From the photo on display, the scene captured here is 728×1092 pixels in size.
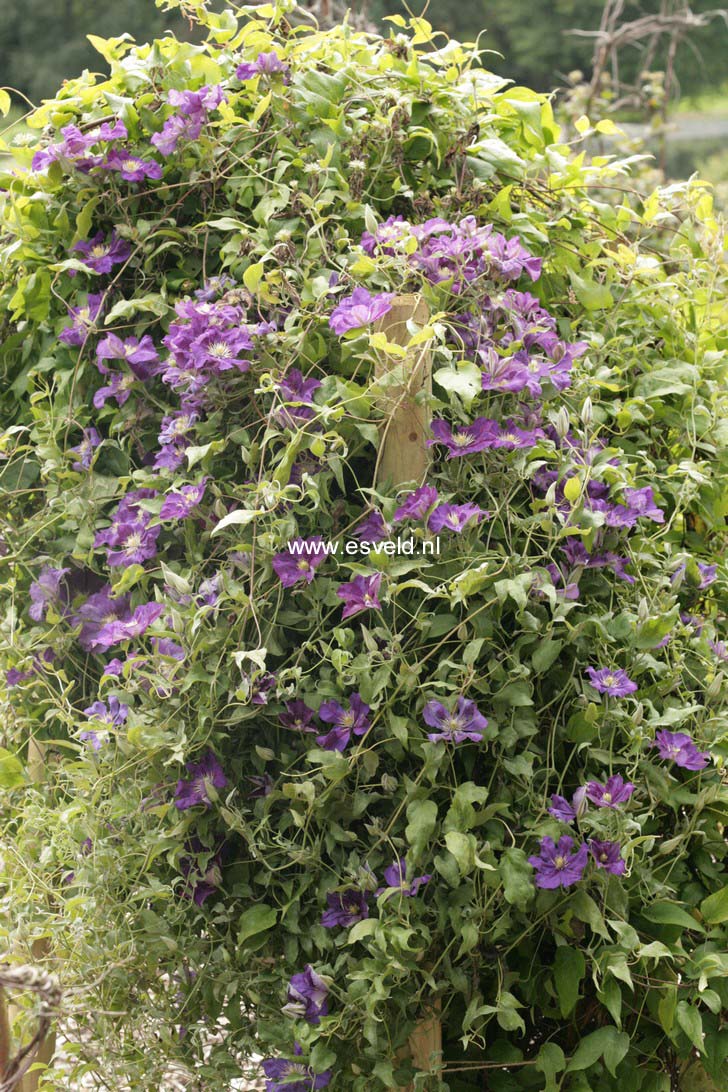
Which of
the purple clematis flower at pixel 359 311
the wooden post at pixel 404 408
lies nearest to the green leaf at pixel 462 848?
the wooden post at pixel 404 408

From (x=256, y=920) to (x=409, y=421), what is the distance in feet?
1.79

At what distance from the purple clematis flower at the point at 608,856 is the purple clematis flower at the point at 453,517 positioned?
1.14ft

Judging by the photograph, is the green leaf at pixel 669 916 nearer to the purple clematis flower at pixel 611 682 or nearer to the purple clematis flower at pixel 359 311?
the purple clematis flower at pixel 611 682

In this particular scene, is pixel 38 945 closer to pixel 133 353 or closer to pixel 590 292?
pixel 133 353

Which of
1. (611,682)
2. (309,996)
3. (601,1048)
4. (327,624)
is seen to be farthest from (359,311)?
(601,1048)

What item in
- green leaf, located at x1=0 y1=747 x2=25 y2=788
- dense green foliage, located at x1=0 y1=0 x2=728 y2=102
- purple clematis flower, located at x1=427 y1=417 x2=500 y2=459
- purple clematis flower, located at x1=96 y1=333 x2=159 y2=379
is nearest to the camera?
purple clematis flower, located at x1=427 y1=417 x2=500 y2=459

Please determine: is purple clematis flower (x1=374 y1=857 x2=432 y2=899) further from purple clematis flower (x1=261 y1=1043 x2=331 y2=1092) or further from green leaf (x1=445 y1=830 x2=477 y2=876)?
purple clematis flower (x1=261 y1=1043 x2=331 y2=1092)

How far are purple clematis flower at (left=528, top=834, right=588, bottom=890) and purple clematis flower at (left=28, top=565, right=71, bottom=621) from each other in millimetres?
637

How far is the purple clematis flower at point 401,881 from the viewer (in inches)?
45.0

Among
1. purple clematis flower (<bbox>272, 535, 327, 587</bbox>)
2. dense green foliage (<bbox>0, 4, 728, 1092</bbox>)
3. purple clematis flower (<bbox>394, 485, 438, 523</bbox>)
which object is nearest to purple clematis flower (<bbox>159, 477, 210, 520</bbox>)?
dense green foliage (<bbox>0, 4, 728, 1092</bbox>)

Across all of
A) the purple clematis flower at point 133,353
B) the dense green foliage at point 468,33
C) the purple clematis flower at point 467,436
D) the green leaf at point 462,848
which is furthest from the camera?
the dense green foliage at point 468,33

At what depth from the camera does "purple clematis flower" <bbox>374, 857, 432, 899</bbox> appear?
1.14 meters

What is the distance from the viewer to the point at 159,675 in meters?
1.19

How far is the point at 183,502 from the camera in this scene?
4.04 ft
